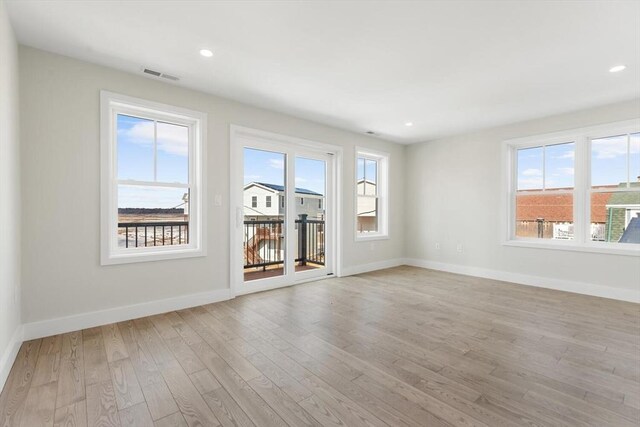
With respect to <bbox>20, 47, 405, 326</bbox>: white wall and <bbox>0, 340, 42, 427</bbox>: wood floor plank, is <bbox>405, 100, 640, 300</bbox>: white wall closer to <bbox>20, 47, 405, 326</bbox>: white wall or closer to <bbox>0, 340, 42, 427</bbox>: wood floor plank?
<bbox>20, 47, 405, 326</bbox>: white wall

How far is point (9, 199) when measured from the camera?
2234 millimetres

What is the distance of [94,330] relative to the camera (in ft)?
9.32

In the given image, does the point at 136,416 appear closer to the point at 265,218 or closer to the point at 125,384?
the point at 125,384

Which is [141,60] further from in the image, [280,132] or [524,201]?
[524,201]

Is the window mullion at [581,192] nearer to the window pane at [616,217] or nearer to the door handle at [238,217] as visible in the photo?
the window pane at [616,217]

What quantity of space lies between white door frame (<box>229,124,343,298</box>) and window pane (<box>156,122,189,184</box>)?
532 mm

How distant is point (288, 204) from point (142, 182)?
6.27ft

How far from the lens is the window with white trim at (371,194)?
5.66 m

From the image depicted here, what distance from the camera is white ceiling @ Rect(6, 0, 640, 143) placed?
2.17m

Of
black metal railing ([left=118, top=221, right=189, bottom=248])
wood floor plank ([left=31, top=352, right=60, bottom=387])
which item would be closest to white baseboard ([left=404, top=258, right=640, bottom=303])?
black metal railing ([left=118, top=221, right=189, bottom=248])

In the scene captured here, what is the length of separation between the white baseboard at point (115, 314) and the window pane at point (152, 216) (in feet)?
2.15

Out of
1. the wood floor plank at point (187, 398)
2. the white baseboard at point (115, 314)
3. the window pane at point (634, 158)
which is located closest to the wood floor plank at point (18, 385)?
the white baseboard at point (115, 314)

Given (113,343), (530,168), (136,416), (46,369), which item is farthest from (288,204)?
(530,168)


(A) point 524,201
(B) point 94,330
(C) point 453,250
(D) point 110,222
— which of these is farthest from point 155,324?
(A) point 524,201
